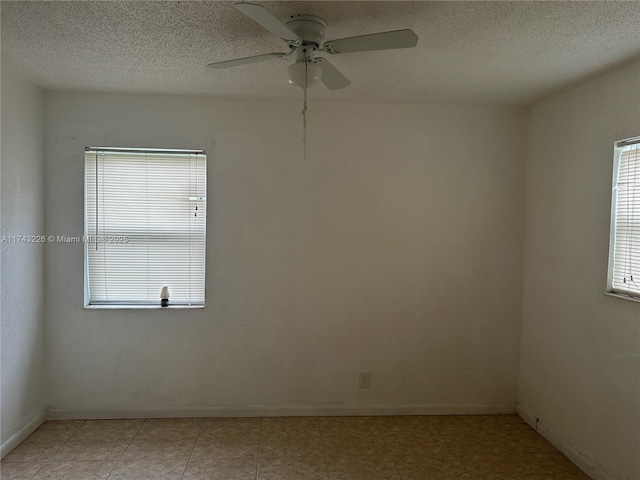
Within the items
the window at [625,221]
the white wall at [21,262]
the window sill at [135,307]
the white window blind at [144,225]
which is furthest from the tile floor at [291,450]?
the window at [625,221]

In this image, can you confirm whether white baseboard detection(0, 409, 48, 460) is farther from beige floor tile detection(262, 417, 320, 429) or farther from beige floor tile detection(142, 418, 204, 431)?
beige floor tile detection(262, 417, 320, 429)

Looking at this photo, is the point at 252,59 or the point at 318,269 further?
the point at 318,269

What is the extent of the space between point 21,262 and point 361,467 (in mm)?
2660

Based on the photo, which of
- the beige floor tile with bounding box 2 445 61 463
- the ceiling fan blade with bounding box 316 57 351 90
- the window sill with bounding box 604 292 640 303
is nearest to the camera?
the ceiling fan blade with bounding box 316 57 351 90

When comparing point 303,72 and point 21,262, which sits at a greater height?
point 303,72

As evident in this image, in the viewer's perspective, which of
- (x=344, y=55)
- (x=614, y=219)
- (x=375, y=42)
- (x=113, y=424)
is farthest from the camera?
(x=113, y=424)

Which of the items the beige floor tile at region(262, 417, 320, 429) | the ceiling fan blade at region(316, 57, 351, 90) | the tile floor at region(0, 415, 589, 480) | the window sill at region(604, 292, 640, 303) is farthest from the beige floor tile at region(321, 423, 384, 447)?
the ceiling fan blade at region(316, 57, 351, 90)

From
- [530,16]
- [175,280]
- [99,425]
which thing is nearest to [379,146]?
[530,16]

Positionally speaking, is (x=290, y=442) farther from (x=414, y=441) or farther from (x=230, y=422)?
→ (x=414, y=441)

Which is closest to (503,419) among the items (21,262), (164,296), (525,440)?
(525,440)

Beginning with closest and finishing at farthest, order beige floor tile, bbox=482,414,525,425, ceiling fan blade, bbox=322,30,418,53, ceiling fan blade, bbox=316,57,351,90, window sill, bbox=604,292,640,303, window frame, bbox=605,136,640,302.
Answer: ceiling fan blade, bbox=322,30,418,53
ceiling fan blade, bbox=316,57,351,90
window sill, bbox=604,292,640,303
window frame, bbox=605,136,640,302
beige floor tile, bbox=482,414,525,425

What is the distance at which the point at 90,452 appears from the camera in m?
2.81

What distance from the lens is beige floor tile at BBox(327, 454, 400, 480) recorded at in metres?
2.59

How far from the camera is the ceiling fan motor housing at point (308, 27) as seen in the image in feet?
6.23
